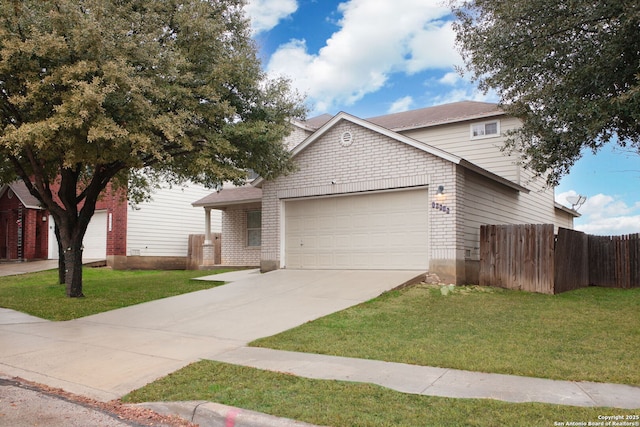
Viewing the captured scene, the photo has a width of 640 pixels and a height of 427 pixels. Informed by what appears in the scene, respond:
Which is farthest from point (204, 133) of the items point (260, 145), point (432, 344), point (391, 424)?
point (391, 424)

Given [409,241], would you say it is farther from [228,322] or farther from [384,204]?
[228,322]

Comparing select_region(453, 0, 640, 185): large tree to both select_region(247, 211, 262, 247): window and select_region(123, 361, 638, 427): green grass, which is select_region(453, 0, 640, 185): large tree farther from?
select_region(247, 211, 262, 247): window

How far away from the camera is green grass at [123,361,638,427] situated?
453 centimetres

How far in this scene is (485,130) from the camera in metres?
18.7

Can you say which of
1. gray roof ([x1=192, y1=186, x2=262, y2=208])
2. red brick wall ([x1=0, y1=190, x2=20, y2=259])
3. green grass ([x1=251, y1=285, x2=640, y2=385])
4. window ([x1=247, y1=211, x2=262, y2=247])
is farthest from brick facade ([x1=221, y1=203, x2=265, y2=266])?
red brick wall ([x1=0, y1=190, x2=20, y2=259])

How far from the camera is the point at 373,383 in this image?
569cm

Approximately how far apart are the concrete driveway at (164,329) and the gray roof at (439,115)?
779 cm

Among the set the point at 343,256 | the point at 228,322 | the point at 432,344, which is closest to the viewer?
the point at 432,344

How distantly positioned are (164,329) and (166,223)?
1779 centimetres

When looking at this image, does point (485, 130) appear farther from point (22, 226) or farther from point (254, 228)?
point (22, 226)

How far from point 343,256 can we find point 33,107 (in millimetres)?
9181

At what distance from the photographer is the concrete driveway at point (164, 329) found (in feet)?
22.1

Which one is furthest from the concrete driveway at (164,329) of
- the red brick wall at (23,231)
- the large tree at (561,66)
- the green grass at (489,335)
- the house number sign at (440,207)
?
the red brick wall at (23,231)

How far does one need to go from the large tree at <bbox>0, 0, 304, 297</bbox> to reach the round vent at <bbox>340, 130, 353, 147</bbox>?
197 cm
